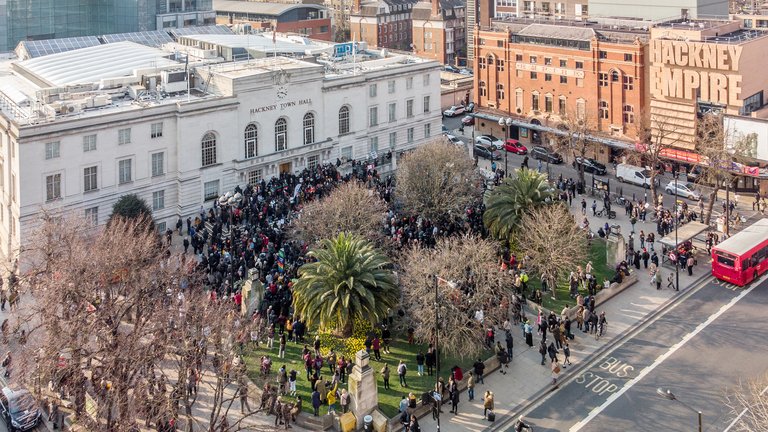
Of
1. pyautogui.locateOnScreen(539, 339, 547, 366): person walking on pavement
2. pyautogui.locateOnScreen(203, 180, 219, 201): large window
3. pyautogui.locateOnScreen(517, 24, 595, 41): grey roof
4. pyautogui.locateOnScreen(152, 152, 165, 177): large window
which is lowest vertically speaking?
pyautogui.locateOnScreen(539, 339, 547, 366): person walking on pavement

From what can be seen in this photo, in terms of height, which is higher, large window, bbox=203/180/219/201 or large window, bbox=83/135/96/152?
large window, bbox=83/135/96/152

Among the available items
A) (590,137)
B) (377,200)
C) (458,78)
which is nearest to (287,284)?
(377,200)

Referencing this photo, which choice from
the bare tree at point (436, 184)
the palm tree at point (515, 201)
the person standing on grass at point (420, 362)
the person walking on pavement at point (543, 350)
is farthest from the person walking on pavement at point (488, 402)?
the bare tree at point (436, 184)

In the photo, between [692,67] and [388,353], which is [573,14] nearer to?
[692,67]

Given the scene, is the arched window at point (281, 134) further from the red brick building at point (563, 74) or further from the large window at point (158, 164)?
the red brick building at point (563, 74)

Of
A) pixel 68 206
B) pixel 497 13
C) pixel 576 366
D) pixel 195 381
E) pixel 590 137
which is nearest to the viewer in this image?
pixel 195 381

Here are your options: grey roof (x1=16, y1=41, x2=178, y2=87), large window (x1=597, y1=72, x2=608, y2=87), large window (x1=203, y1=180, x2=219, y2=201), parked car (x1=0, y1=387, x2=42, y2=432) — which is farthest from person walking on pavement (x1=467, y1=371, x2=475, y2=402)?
large window (x1=597, y1=72, x2=608, y2=87)

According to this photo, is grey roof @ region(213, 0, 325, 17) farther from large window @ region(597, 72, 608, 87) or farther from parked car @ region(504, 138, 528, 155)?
large window @ region(597, 72, 608, 87)
